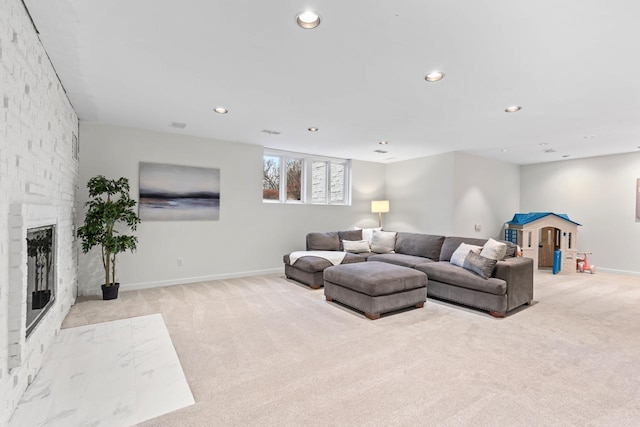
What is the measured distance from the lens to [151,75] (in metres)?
2.80

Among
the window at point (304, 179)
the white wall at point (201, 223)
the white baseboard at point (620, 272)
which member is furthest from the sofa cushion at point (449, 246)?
the white baseboard at point (620, 272)

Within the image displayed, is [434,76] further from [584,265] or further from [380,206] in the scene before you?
[584,265]

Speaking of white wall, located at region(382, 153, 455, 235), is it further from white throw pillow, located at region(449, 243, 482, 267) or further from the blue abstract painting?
the blue abstract painting

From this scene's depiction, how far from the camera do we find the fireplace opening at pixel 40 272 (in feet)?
7.20

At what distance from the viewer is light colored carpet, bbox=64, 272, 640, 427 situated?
6.05 feet

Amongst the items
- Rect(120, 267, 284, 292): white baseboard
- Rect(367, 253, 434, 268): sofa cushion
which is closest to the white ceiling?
Rect(367, 253, 434, 268): sofa cushion

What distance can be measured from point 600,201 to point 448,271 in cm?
491

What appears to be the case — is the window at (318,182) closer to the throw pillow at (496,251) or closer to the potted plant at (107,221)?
the potted plant at (107,221)

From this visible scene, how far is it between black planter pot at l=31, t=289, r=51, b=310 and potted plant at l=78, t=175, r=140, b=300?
1324 mm

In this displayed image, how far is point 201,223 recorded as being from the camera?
5.13 meters

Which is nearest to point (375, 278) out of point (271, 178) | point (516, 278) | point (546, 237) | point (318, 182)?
point (516, 278)

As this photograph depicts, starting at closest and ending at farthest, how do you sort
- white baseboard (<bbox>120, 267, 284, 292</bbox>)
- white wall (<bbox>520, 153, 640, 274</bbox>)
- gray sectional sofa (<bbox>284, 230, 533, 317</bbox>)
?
gray sectional sofa (<bbox>284, 230, 533, 317</bbox>)
white baseboard (<bbox>120, 267, 284, 292</bbox>)
white wall (<bbox>520, 153, 640, 274</bbox>)

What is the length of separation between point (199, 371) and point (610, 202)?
803 cm

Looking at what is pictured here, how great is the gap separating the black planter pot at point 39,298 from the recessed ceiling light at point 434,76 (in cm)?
364
